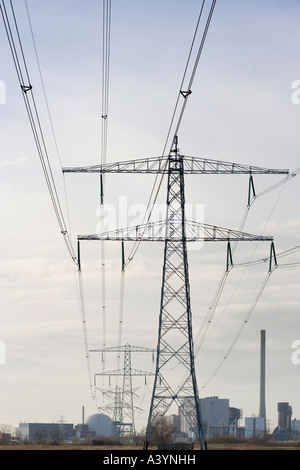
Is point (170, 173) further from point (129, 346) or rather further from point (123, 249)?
point (129, 346)

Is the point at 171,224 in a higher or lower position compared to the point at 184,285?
higher

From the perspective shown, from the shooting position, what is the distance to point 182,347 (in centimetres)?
7462

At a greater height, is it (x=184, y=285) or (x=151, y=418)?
(x=184, y=285)

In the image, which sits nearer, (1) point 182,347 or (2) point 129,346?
(1) point 182,347
